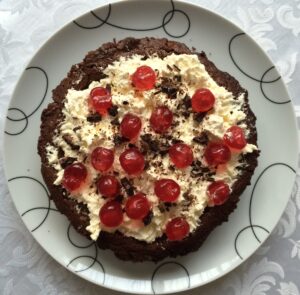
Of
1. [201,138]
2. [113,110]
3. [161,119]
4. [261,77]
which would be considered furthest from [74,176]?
[261,77]

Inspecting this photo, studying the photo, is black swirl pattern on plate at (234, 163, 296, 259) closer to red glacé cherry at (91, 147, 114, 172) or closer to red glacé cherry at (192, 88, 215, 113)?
red glacé cherry at (192, 88, 215, 113)

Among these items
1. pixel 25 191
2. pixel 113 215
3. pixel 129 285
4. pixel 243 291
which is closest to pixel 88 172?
pixel 113 215

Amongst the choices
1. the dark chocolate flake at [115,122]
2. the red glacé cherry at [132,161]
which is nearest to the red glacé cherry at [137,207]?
the red glacé cherry at [132,161]

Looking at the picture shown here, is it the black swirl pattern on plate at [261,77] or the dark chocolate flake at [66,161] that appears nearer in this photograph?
the dark chocolate flake at [66,161]

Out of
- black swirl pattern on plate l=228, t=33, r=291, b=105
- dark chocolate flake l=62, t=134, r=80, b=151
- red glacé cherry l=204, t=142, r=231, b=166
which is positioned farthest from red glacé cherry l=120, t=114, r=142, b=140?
black swirl pattern on plate l=228, t=33, r=291, b=105

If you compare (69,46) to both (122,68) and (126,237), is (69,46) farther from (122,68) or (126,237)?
(126,237)

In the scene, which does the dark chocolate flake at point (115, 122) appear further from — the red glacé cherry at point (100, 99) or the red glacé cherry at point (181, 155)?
the red glacé cherry at point (181, 155)

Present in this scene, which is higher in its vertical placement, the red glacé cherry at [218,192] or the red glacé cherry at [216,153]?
the red glacé cherry at [216,153]
